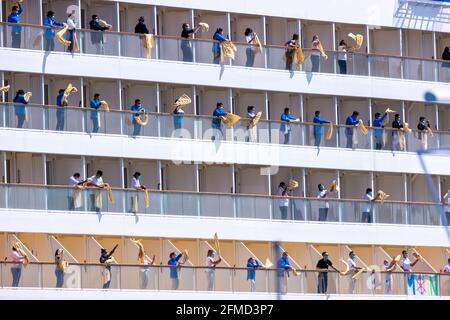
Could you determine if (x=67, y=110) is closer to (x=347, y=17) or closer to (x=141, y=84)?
(x=141, y=84)

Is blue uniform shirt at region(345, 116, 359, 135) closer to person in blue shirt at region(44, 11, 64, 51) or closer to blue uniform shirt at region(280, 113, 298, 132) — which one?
blue uniform shirt at region(280, 113, 298, 132)

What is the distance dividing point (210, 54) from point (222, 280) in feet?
27.2

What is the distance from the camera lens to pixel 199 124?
335ft

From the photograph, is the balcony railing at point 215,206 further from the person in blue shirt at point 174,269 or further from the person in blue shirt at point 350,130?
the person in blue shirt at point 350,130

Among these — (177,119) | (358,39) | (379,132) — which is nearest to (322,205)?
(379,132)

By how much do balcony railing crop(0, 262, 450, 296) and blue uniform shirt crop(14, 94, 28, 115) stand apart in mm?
5319

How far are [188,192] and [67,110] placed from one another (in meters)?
5.79

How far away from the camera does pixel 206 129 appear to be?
10212cm

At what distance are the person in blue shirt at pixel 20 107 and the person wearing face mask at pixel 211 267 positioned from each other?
8.26 meters

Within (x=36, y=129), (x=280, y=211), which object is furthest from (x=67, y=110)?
(x=280, y=211)

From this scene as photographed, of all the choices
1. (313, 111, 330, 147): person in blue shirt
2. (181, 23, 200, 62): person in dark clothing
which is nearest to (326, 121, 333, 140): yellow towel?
(313, 111, 330, 147): person in blue shirt

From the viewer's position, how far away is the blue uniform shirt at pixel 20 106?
97375 mm

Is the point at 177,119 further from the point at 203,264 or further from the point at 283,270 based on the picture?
the point at 283,270
